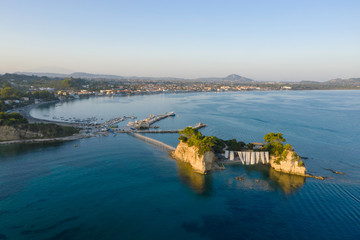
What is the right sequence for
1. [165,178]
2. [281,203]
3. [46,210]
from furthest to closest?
[165,178]
[281,203]
[46,210]

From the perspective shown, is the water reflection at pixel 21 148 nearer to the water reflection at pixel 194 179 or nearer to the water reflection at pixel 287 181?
the water reflection at pixel 194 179

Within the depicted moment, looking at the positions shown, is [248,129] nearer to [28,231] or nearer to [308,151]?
[308,151]

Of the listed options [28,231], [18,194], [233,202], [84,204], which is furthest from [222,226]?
[18,194]

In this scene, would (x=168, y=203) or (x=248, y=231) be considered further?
(x=168, y=203)

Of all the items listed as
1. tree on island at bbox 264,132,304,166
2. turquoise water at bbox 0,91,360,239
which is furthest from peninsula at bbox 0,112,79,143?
tree on island at bbox 264,132,304,166

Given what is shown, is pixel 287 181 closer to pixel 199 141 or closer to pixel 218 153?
pixel 218 153

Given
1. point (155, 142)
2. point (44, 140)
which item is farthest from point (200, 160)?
point (44, 140)

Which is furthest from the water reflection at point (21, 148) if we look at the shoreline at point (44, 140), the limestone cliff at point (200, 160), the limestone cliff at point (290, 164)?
the limestone cliff at point (290, 164)
